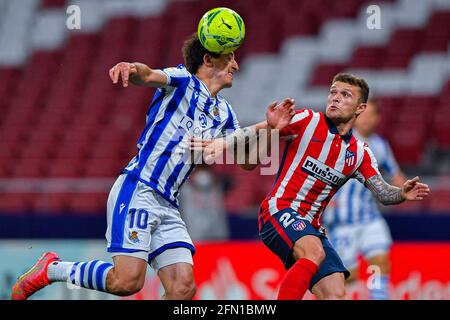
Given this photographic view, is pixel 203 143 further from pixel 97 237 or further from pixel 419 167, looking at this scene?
pixel 419 167

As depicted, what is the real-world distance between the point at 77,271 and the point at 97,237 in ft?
19.7

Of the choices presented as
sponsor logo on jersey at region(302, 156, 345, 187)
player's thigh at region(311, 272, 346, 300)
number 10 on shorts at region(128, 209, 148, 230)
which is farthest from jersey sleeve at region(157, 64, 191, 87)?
player's thigh at region(311, 272, 346, 300)

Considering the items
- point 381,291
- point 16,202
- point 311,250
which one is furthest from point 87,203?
point 311,250

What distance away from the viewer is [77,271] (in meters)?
6.48

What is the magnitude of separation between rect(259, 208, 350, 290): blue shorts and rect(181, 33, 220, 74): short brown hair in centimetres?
117

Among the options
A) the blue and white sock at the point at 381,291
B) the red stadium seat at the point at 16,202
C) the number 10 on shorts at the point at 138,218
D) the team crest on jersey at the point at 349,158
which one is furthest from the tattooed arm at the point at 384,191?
the red stadium seat at the point at 16,202

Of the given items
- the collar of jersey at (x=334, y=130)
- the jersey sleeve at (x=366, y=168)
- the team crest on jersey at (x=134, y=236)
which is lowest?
the team crest on jersey at (x=134, y=236)

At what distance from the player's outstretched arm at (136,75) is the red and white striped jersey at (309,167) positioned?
95 cm

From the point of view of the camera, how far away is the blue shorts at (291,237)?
6.42m

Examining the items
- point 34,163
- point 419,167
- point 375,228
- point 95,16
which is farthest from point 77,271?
point 95,16

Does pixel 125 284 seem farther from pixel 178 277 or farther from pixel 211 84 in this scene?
pixel 211 84

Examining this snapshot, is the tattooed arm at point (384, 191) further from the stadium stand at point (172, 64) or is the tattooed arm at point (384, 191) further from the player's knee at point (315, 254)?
A: the stadium stand at point (172, 64)

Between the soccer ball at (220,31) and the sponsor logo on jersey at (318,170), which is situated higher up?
the soccer ball at (220,31)
